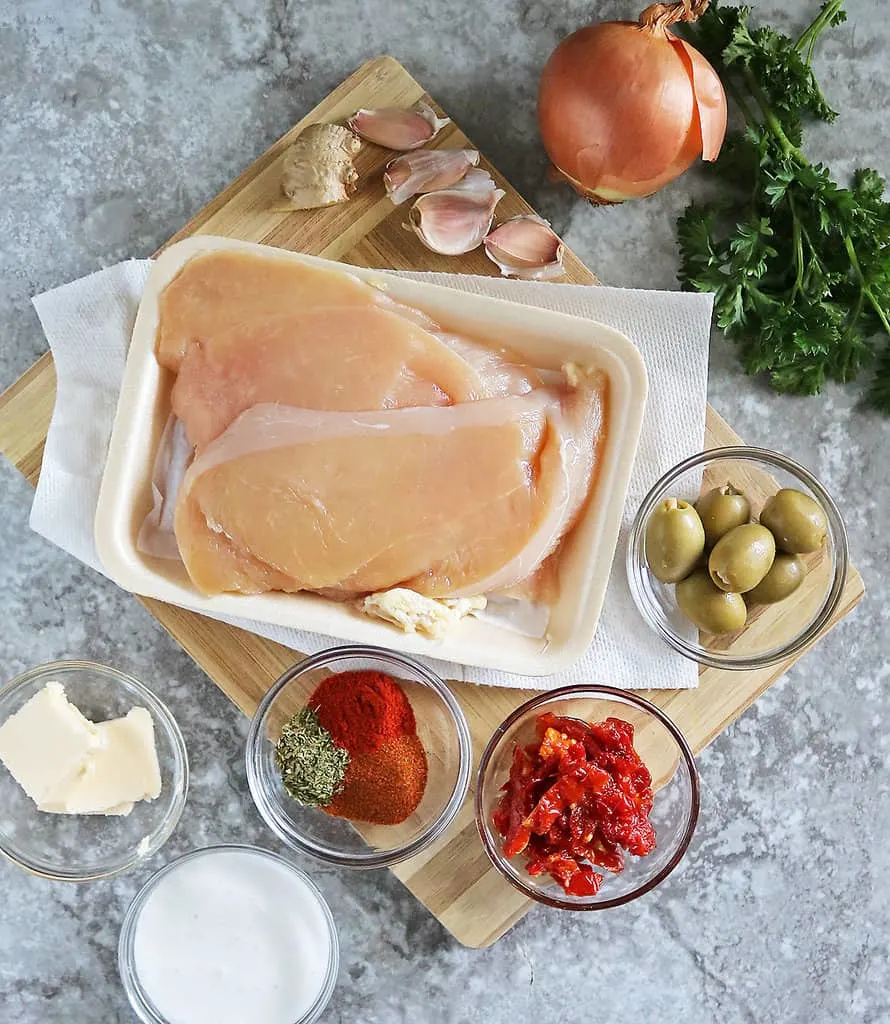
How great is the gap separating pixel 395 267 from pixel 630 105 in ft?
1.65

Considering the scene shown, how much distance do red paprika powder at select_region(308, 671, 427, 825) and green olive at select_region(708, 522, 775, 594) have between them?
603 millimetres

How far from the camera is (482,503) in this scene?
1.70 meters

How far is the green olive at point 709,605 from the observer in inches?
66.7

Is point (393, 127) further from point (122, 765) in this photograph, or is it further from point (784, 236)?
point (122, 765)

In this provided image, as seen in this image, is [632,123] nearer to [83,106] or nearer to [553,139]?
[553,139]

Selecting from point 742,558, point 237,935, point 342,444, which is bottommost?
point 237,935

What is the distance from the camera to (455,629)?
1.74m

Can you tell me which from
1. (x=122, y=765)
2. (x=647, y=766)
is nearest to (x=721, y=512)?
(x=647, y=766)

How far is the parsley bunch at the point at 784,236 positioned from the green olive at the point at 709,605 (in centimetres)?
45

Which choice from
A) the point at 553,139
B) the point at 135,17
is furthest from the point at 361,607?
the point at 135,17

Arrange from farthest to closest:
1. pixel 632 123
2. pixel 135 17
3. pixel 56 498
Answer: pixel 135 17, pixel 56 498, pixel 632 123

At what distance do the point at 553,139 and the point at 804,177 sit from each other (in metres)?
0.48

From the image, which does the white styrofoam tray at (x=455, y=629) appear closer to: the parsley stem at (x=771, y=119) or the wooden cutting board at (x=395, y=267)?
the wooden cutting board at (x=395, y=267)

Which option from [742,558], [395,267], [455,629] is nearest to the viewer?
[742,558]
